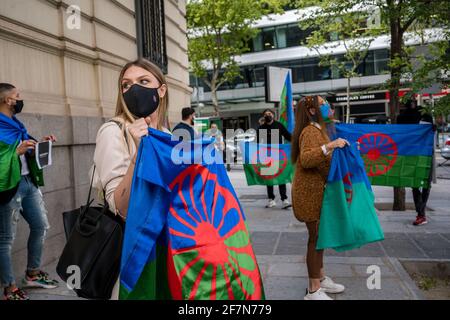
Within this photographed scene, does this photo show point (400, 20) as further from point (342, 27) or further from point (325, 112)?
point (342, 27)

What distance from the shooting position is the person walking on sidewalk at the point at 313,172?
3.97m

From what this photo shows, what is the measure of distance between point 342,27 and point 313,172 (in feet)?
56.2

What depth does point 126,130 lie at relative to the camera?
2.11 m

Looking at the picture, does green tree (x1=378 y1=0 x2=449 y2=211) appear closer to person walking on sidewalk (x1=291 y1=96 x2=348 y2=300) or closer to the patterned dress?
person walking on sidewalk (x1=291 y1=96 x2=348 y2=300)

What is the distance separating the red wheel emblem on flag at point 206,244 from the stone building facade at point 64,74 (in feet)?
11.0

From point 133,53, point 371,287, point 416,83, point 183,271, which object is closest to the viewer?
point 183,271

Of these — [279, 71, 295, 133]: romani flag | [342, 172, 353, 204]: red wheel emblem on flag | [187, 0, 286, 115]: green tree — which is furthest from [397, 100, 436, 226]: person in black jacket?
[187, 0, 286, 115]: green tree

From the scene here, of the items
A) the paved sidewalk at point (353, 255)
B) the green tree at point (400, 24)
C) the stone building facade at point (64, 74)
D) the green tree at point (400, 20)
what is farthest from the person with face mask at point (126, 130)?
the green tree at point (400, 24)

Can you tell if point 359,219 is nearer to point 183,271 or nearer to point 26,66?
point 183,271

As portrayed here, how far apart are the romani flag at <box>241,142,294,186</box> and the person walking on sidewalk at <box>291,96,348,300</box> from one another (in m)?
5.03

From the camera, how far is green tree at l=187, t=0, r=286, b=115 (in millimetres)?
28547

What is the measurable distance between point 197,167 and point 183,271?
1.58 ft

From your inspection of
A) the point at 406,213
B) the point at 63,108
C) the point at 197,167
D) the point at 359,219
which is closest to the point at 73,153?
the point at 63,108
